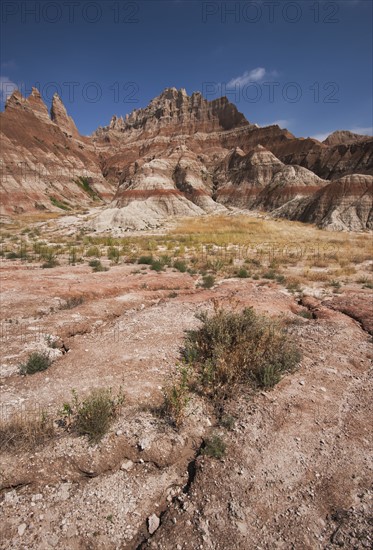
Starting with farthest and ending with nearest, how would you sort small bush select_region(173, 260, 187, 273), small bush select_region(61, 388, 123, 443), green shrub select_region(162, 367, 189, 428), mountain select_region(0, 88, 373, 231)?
mountain select_region(0, 88, 373, 231) → small bush select_region(173, 260, 187, 273) → green shrub select_region(162, 367, 189, 428) → small bush select_region(61, 388, 123, 443)

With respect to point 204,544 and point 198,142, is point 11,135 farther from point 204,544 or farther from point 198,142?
point 204,544

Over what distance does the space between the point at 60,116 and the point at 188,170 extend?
74.6 metres

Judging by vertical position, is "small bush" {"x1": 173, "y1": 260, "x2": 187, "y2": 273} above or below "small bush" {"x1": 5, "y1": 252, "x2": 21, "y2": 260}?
above

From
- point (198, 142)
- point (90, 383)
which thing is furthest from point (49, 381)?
point (198, 142)

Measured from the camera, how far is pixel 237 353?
5031 millimetres

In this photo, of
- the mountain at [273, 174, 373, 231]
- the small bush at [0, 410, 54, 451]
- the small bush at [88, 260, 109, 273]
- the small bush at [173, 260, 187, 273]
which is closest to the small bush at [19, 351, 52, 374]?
the small bush at [0, 410, 54, 451]

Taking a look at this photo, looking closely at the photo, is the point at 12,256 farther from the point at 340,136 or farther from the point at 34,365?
the point at 340,136

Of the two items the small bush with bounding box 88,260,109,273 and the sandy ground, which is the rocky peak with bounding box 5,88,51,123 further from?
the sandy ground

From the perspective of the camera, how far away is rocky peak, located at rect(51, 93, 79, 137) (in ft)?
→ 344

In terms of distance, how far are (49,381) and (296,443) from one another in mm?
3846

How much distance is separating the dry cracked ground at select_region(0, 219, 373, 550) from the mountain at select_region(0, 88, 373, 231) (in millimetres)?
29328

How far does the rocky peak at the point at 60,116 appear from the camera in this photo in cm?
10488

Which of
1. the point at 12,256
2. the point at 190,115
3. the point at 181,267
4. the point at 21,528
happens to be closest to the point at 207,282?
the point at 181,267

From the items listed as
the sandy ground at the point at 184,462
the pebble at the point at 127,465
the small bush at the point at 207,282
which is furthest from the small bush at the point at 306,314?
the pebble at the point at 127,465
